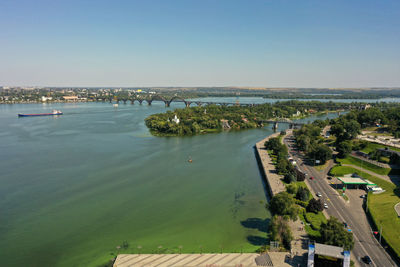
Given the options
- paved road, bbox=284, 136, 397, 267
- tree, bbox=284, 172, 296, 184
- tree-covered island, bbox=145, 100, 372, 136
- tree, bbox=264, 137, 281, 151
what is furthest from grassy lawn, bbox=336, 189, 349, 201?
tree-covered island, bbox=145, 100, 372, 136

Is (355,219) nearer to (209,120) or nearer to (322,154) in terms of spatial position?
(322,154)

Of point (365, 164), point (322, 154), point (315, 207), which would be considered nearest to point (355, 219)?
point (315, 207)

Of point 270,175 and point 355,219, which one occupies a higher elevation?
point 270,175

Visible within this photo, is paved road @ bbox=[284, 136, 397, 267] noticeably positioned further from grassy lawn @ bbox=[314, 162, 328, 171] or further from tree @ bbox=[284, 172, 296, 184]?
tree @ bbox=[284, 172, 296, 184]

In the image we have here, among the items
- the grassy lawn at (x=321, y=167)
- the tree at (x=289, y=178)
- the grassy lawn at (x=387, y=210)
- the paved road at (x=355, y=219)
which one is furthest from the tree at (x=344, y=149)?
the tree at (x=289, y=178)

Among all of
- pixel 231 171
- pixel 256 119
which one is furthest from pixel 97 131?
pixel 256 119

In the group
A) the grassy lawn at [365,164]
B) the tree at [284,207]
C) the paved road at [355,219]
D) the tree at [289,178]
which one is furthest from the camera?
the grassy lawn at [365,164]

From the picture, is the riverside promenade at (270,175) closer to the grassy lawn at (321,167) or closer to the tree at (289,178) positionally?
the tree at (289,178)

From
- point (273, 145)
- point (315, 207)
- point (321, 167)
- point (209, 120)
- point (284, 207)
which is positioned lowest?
point (315, 207)
